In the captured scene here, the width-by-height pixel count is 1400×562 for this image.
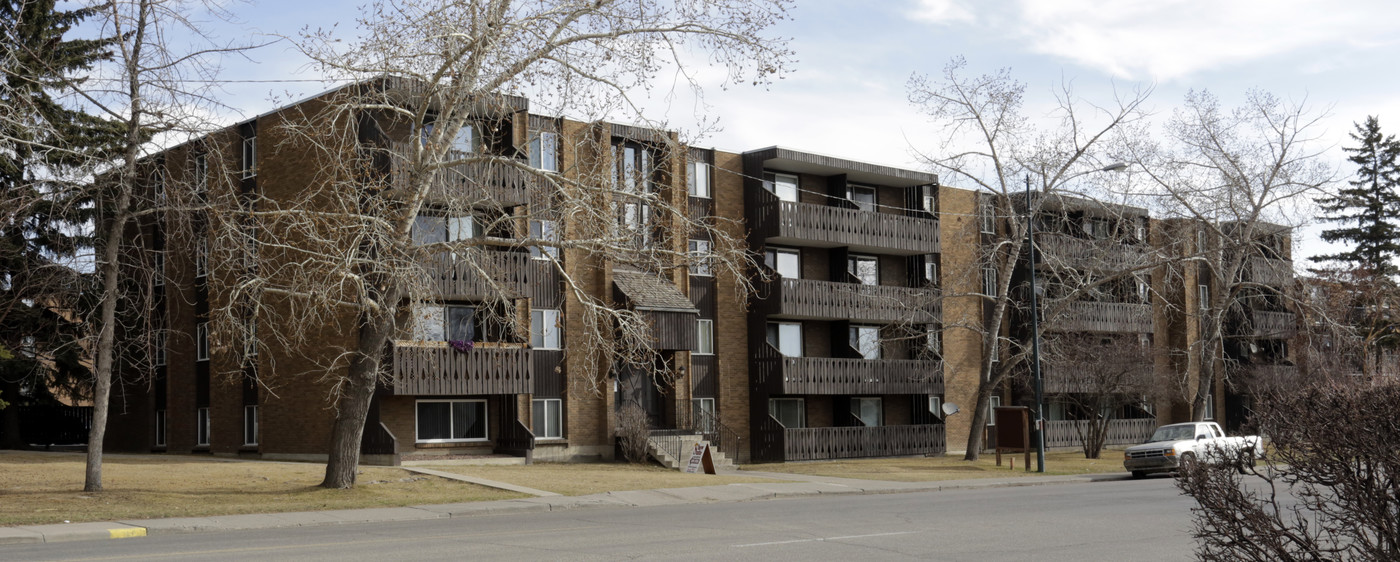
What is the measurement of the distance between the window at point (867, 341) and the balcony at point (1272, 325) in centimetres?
1907

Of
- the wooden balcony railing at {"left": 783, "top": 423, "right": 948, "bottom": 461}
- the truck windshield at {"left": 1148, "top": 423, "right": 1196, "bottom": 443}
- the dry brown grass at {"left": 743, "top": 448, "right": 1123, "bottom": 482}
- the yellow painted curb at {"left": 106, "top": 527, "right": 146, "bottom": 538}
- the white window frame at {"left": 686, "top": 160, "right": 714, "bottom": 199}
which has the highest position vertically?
the white window frame at {"left": 686, "top": 160, "right": 714, "bottom": 199}

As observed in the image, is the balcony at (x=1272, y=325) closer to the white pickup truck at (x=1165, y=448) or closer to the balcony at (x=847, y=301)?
the balcony at (x=847, y=301)

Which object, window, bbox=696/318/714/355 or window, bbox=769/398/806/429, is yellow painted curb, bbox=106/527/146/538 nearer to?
window, bbox=696/318/714/355

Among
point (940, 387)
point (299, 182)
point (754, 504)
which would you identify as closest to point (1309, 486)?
point (754, 504)

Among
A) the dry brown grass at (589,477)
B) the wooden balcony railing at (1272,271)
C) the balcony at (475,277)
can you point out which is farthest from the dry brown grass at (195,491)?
the wooden balcony railing at (1272,271)

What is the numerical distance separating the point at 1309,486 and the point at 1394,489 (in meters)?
0.43

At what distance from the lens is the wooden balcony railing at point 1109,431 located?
46062mm

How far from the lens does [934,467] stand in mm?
35688

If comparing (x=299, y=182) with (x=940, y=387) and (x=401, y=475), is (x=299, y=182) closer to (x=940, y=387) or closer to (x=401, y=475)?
(x=401, y=475)

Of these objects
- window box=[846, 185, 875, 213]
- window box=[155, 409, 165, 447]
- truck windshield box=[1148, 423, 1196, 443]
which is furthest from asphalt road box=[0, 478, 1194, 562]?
window box=[155, 409, 165, 447]

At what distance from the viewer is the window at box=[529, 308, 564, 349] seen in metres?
34.4

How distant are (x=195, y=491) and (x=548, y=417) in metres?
13.2

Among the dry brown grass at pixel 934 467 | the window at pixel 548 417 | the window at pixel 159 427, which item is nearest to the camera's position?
the dry brown grass at pixel 934 467

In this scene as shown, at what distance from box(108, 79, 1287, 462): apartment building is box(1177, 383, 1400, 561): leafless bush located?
19426 millimetres
